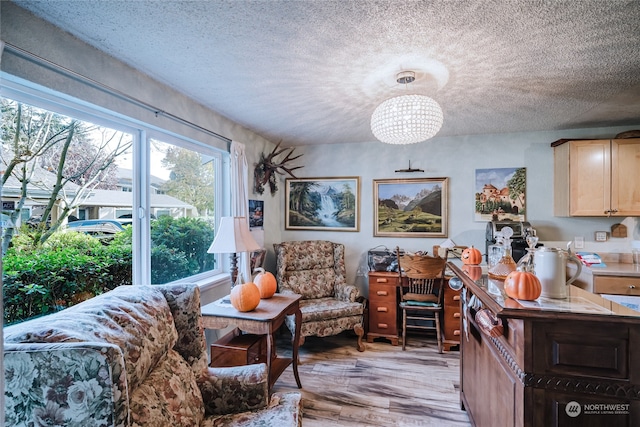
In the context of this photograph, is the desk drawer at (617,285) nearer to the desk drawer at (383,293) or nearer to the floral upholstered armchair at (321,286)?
the desk drawer at (383,293)

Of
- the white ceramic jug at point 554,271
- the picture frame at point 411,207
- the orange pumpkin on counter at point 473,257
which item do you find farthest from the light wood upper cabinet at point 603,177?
the white ceramic jug at point 554,271

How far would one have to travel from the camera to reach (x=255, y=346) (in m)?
2.26

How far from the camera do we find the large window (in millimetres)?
1496

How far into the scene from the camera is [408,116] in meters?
1.90

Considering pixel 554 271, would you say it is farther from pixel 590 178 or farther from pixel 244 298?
pixel 590 178

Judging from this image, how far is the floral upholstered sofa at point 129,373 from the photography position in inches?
33.1

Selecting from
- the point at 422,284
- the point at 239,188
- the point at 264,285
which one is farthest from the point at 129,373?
the point at 422,284

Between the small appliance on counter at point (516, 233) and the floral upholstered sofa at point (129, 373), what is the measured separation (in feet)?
9.08

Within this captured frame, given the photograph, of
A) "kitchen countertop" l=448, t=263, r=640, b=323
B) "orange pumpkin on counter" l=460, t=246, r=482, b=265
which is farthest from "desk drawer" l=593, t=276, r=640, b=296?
"kitchen countertop" l=448, t=263, r=640, b=323

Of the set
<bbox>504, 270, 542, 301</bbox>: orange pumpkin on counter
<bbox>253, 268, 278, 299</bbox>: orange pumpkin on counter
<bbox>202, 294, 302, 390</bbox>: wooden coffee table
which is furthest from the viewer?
<bbox>253, 268, 278, 299</bbox>: orange pumpkin on counter

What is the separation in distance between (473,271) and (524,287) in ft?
2.10

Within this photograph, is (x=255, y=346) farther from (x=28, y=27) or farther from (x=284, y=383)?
(x=28, y=27)

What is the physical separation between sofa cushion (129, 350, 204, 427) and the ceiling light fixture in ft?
5.90

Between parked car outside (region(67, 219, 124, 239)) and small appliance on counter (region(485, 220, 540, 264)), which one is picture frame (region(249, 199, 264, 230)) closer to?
parked car outside (region(67, 219, 124, 239))
